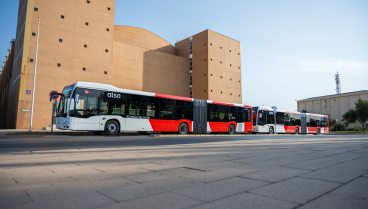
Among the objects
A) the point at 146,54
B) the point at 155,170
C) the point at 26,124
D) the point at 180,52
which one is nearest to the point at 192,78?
the point at 180,52

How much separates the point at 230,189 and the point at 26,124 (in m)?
30.5

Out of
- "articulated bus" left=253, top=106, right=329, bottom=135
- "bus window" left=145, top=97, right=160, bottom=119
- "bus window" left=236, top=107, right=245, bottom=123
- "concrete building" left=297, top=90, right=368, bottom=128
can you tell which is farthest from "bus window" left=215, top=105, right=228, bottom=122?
"concrete building" left=297, top=90, right=368, bottom=128

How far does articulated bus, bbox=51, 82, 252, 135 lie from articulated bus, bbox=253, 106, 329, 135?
19.4 feet

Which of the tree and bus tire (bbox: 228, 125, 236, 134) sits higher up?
the tree

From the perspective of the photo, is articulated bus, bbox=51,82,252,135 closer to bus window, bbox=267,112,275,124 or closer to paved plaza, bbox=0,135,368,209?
bus window, bbox=267,112,275,124

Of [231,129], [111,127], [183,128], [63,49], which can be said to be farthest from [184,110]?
[63,49]

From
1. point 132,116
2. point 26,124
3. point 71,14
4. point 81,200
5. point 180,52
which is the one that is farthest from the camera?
point 180,52

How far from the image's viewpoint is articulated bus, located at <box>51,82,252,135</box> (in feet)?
46.6

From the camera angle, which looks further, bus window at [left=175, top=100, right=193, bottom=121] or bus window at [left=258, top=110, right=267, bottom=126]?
bus window at [left=258, top=110, right=267, bottom=126]

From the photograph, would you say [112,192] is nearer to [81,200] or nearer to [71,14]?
[81,200]

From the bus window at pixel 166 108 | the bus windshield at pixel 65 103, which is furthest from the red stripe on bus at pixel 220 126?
the bus windshield at pixel 65 103

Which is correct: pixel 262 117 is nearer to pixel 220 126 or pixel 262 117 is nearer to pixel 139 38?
pixel 220 126

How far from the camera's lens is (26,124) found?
2645 cm

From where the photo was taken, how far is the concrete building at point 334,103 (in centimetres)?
6688
